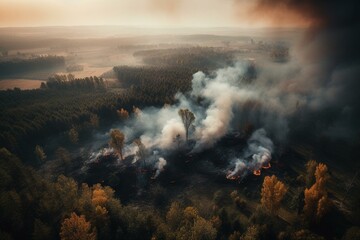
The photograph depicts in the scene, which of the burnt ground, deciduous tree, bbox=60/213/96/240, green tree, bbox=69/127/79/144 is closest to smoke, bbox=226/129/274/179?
the burnt ground

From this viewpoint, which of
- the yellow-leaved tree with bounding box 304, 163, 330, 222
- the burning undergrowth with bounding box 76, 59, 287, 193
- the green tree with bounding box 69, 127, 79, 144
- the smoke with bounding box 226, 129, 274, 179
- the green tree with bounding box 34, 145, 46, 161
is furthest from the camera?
the green tree with bounding box 69, 127, 79, 144

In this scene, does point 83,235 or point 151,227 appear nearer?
point 83,235

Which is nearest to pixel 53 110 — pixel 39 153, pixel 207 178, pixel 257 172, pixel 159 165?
pixel 39 153

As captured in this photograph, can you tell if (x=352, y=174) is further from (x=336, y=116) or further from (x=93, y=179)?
(x=93, y=179)

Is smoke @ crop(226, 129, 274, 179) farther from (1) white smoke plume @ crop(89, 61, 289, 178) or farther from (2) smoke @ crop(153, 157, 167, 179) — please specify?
(2) smoke @ crop(153, 157, 167, 179)

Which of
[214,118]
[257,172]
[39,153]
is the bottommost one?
[257,172]

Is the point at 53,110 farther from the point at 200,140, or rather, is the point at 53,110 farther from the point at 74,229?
the point at 74,229

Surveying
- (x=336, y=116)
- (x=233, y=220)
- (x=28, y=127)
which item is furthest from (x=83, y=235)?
(x=336, y=116)

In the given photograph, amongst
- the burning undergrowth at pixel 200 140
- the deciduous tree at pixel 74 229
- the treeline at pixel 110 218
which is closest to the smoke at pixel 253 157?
the burning undergrowth at pixel 200 140
